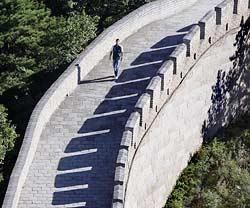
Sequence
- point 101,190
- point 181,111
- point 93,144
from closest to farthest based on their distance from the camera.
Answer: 1. point 101,190
2. point 93,144
3. point 181,111

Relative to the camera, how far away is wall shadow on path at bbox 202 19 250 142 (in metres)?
22.5

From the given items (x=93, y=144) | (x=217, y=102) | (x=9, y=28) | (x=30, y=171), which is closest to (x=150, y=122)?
(x=93, y=144)

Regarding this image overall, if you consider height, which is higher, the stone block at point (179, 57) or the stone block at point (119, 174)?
the stone block at point (179, 57)

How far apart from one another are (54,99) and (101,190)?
314 centimetres

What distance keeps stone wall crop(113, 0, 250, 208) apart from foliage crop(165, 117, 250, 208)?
311mm

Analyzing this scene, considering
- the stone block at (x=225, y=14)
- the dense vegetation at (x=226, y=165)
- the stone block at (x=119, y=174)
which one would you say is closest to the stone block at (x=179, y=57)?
the stone block at (x=225, y=14)

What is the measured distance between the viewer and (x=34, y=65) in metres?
22.9

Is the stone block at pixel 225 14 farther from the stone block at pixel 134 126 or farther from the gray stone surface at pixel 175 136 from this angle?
the stone block at pixel 134 126

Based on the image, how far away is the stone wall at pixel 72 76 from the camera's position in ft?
55.3

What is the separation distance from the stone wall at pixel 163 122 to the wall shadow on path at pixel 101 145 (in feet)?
1.88

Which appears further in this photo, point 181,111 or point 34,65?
point 34,65

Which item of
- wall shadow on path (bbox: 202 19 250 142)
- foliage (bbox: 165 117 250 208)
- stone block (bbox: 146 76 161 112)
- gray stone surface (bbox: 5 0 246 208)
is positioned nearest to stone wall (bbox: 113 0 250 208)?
stone block (bbox: 146 76 161 112)

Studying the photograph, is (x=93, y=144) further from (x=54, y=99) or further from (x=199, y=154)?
(x=199, y=154)

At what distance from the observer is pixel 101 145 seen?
1797 cm
